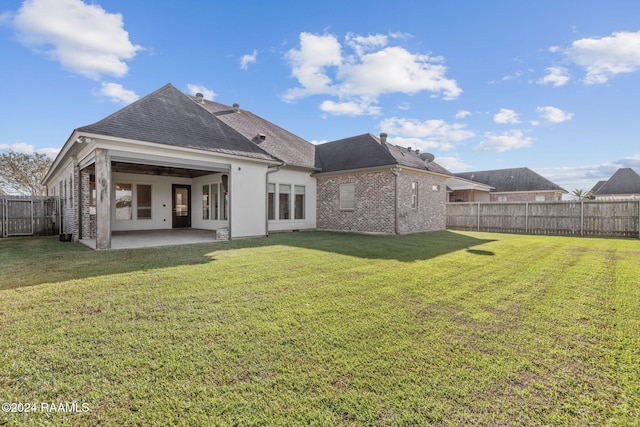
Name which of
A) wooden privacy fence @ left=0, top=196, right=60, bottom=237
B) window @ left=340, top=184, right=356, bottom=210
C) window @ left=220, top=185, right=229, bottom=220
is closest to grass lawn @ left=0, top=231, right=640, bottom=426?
window @ left=220, top=185, right=229, bottom=220

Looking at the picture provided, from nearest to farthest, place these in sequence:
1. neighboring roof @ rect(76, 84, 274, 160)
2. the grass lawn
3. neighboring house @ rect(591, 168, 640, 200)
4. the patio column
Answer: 1. the grass lawn
2. the patio column
3. neighboring roof @ rect(76, 84, 274, 160)
4. neighboring house @ rect(591, 168, 640, 200)

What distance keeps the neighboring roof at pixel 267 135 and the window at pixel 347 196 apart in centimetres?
201

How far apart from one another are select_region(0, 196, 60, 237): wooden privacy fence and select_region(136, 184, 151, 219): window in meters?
3.64

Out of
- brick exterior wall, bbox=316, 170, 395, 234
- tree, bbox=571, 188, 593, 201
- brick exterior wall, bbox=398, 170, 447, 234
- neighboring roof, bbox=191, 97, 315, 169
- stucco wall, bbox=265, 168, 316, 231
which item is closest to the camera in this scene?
brick exterior wall, bbox=316, 170, 395, 234

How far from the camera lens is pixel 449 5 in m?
10.4

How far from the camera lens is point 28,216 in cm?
1329

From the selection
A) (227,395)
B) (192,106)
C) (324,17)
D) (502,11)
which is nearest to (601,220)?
(502,11)

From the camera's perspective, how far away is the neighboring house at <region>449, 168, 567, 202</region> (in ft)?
91.4

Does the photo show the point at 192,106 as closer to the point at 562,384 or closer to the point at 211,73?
the point at 211,73

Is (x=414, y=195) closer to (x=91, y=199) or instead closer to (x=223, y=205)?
(x=223, y=205)

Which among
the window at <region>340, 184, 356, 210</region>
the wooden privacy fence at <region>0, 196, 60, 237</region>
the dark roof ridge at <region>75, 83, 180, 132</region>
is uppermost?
the dark roof ridge at <region>75, 83, 180, 132</region>

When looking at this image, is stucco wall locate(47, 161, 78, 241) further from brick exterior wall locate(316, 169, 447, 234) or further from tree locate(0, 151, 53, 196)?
tree locate(0, 151, 53, 196)

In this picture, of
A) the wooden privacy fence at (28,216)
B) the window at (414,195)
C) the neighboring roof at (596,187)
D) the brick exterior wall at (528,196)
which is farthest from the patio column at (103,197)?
the neighboring roof at (596,187)

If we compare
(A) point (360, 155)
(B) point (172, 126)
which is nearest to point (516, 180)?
(A) point (360, 155)
